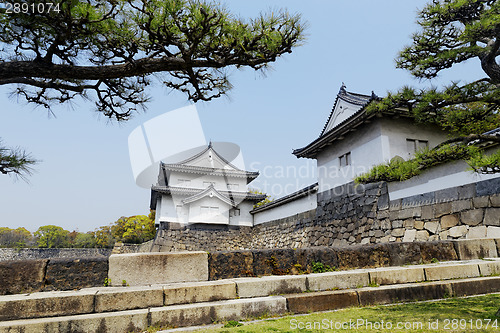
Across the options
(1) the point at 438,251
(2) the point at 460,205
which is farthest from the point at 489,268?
(2) the point at 460,205

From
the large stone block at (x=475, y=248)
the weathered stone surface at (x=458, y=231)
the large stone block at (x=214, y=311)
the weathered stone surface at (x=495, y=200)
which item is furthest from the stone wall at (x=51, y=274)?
the weathered stone surface at (x=458, y=231)

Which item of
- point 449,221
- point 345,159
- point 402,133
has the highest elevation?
point 402,133

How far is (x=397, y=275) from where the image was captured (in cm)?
436

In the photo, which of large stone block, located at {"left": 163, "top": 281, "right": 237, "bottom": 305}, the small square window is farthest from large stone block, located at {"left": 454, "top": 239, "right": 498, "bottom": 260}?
the small square window

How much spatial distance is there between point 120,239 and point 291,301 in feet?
110

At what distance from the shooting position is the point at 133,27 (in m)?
4.53

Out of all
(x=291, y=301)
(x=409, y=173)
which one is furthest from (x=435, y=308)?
(x=409, y=173)

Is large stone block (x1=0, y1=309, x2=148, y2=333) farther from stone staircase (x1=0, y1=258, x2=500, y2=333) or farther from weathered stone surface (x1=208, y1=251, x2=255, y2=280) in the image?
weathered stone surface (x1=208, y1=251, x2=255, y2=280)

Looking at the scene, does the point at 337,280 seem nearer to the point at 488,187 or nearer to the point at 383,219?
the point at 488,187

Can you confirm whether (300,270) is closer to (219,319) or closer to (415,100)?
(219,319)

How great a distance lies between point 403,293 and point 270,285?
1.76 meters

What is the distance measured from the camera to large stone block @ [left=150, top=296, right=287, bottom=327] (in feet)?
10.8

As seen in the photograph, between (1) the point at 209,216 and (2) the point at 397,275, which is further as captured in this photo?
(1) the point at 209,216

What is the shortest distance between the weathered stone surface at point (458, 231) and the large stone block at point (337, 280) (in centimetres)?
459
